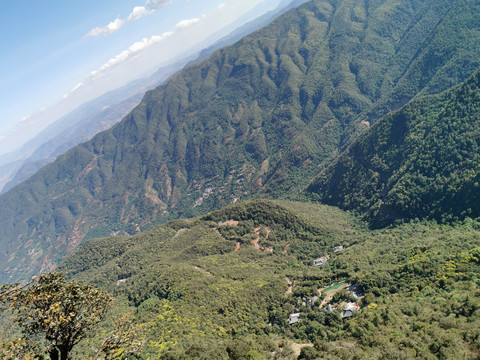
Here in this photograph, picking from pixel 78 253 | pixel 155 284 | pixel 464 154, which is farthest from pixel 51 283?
pixel 78 253

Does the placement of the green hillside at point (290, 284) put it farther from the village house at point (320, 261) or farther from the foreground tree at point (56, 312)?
the foreground tree at point (56, 312)

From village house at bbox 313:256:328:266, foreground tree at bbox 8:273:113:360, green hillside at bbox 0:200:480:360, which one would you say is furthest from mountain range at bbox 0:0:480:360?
foreground tree at bbox 8:273:113:360

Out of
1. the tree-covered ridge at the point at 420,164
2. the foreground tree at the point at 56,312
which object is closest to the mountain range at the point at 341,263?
the tree-covered ridge at the point at 420,164

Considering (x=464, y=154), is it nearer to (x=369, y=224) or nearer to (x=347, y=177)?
(x=369, y=224)

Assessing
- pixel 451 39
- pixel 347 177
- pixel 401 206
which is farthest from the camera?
pixel 451 39

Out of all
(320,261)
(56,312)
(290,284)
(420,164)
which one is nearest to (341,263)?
(320,261)

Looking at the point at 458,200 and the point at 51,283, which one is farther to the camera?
the point at 458,200

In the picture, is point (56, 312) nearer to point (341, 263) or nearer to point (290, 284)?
point (290, 284)
